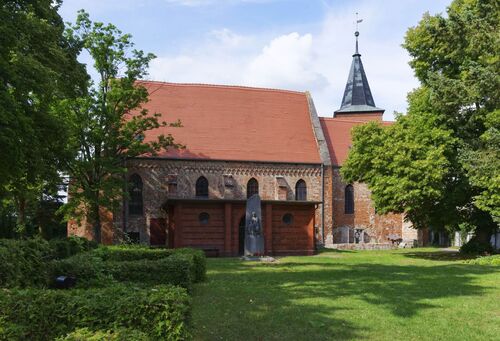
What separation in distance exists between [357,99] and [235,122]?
53.9 feet

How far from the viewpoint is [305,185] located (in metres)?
37.2

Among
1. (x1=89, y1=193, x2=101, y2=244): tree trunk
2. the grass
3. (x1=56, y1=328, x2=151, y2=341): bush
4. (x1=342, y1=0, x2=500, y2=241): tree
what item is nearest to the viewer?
(x1=56, y1=328, x2=151, y2=341): bush

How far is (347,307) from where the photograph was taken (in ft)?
31.6

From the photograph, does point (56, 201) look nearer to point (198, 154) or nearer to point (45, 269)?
point (198, 154)

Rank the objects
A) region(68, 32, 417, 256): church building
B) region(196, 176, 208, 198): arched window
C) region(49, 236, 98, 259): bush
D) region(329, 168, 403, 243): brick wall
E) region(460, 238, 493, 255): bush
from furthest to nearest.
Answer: region(329, 168, 403, 243): brick wall
region(196, 176, 208, 198): arched window
region(68, 32, 417, 256): church building
region(460, 238, 493, 255): bush
region(49, 236, 98, 259): bush

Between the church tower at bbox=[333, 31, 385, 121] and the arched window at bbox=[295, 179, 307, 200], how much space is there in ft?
43.4

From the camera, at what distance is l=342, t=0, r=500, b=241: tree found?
21.8 metres

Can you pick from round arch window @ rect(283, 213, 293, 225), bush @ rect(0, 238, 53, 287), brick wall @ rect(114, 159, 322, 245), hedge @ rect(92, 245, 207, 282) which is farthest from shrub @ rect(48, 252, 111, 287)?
brick wall @ rect(114, 159, 322, 245)

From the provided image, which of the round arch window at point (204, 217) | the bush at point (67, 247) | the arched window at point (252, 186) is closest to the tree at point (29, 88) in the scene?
the bush at point (67, 247)

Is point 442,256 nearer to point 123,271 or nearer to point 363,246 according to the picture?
point 363,246

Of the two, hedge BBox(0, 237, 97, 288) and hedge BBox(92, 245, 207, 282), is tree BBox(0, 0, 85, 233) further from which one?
hedge BBox(92, 245, 207, 282)

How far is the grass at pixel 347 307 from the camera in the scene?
25.0ft

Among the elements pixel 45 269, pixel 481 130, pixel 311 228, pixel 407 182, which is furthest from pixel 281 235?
pixel 45 269

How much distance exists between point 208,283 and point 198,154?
22.5 meters
